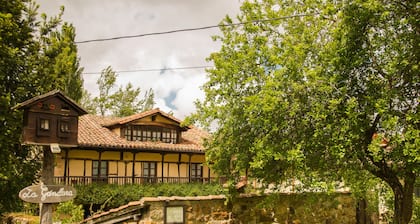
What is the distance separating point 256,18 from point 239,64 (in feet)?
4.85

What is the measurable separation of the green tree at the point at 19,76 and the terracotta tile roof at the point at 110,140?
7.63 meters

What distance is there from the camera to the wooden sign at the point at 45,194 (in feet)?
28.7

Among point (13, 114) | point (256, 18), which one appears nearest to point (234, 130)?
point (256, 18)

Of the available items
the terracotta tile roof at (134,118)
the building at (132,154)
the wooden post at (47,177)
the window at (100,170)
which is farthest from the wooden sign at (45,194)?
the terracotta tile roof at (134,118)

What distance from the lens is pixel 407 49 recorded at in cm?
873

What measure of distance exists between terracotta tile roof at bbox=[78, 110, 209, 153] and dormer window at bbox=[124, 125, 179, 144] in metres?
0.52

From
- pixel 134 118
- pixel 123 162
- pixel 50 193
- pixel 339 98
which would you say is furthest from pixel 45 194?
pixel 134 118

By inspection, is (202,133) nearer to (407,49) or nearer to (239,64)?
(239,64)

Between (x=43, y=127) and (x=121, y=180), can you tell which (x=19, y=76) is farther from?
(x=121, y=180)

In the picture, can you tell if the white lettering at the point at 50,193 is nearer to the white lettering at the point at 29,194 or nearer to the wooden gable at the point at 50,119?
the white lettering at the point at 29,194

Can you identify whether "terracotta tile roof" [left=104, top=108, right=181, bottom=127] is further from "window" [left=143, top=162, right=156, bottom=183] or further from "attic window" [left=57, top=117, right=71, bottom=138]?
"attic window" [left=57, top=117, right=71, bottom=138]

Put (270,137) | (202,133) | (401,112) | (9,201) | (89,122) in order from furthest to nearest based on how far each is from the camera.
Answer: (202,133), (89,122), (9,201), (270,137), (401,112)

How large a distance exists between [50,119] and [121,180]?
48.9 ft

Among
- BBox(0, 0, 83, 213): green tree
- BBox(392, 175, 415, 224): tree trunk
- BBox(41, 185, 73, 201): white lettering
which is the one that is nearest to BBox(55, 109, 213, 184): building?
BBox(0, 0, 83, 213): green tree
